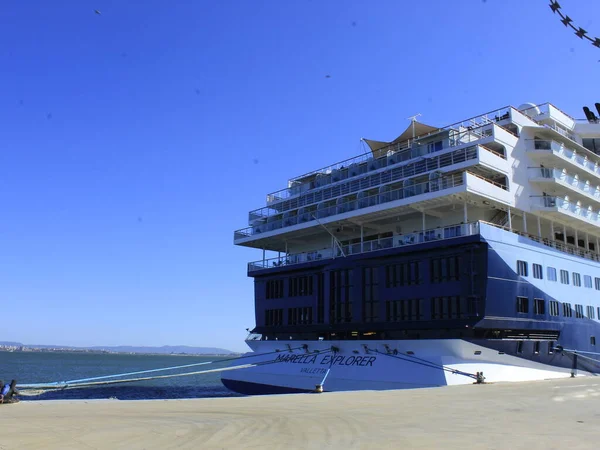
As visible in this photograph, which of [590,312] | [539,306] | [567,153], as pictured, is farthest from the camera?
[567,153]

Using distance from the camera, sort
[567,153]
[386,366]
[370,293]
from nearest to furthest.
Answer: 1. [386,366]
2. [370,293]
3. [567,153]

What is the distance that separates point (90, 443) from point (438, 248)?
70.6 feet

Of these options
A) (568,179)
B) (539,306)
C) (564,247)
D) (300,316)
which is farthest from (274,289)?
(568,179)

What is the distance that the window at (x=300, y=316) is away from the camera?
34.3 m

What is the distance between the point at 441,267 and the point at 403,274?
2.32 meters

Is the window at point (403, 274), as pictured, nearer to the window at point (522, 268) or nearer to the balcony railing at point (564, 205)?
the window at point (522, 268)

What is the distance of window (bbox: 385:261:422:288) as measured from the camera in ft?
95.1

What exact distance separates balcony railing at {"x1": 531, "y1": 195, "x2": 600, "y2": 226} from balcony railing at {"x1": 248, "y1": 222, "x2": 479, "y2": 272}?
23.4ft

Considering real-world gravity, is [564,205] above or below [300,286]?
above

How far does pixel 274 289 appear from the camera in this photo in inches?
1476

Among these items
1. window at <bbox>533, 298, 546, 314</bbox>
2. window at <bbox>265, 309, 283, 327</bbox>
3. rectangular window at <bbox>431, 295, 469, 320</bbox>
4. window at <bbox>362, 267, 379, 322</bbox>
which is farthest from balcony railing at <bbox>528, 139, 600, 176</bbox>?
window at <bbox>265, 309, 283, 327</bbox>

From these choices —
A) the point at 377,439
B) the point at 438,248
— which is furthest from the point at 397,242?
the point at 377,439

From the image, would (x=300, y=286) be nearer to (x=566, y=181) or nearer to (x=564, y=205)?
(x=564, y=205)

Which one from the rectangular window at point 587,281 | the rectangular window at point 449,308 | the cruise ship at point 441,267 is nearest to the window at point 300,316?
the cruise ship at point 441,267
